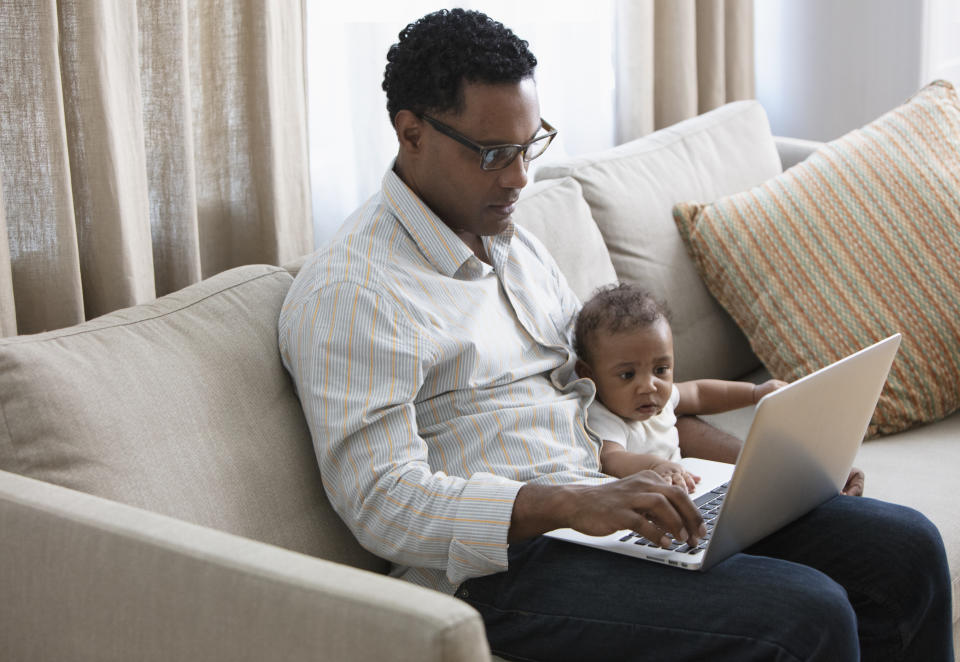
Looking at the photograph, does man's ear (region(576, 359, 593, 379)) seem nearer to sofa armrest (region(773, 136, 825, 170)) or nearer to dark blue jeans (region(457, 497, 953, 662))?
dark blue jeans (region(457, 497, 953, 662))

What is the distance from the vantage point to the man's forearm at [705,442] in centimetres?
184

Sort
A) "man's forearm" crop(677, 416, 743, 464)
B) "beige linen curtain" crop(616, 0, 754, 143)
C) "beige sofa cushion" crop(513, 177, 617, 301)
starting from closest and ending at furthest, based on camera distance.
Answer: "man's forearm" crop(677, 416, 743, 464) → "beige sofa cushion" crop(513, 177, 617, 301) → "beige linen curtain" crop(616, 0, 754, 143)

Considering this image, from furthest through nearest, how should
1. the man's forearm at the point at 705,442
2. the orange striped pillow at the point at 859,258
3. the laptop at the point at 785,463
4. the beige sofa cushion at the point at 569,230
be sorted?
the orange striped pillow at the point at 859,258, the beige sofa cushion at the point at 569,230, the man's forearm at the point at 705,442, the laptop at the point at 785,463

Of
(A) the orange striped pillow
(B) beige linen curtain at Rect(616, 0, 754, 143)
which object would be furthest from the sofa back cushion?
(B) beige linen curtain at Rect(616, 0, 754, 143)

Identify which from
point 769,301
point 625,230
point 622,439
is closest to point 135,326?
point 622,439

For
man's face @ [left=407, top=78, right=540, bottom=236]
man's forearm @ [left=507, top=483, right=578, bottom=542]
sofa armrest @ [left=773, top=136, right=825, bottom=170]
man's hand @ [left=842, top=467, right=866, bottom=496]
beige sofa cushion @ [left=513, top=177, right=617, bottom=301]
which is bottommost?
man's hand @ [left=842, top=467, right=866, bottom=496]

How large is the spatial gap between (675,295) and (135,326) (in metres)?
1.18

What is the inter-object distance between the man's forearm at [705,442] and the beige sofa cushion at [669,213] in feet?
1.01

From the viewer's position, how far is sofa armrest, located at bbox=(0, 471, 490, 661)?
0.89 metres

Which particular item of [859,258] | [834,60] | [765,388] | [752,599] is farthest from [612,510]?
[834,60]

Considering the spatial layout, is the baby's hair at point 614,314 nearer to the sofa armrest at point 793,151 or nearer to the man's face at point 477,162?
the man's face at point 477,162

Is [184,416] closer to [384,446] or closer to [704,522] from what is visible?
[384,446]

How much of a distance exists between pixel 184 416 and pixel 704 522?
0.67 metres

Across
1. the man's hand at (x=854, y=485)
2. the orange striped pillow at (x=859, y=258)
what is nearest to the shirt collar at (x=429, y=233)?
the man's hand at (x=854, y=485)
